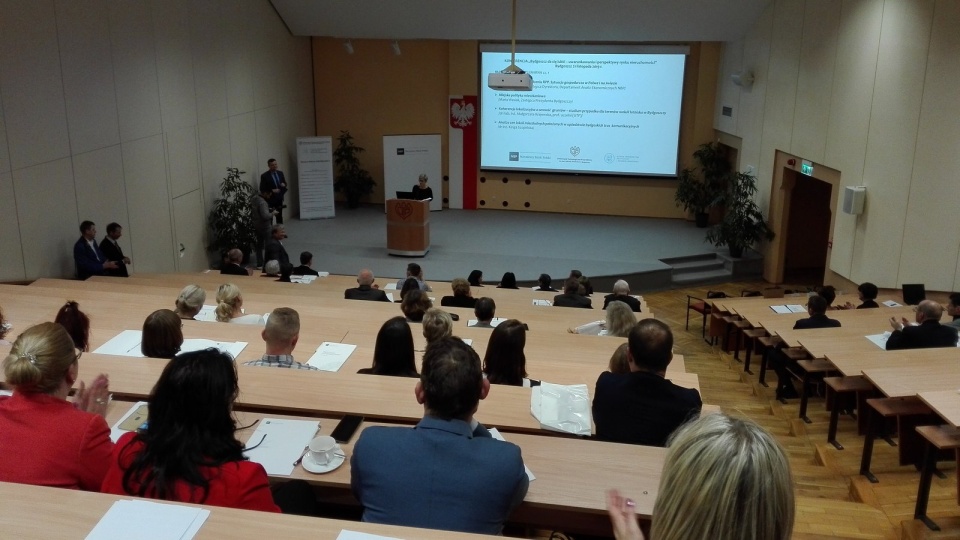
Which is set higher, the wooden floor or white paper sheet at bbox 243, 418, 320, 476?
white paper sheet at bbox 243, 418, 320, 476

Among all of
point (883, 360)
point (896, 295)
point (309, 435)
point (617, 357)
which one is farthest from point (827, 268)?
point (309, 435)

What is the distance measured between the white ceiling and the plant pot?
3.00 m

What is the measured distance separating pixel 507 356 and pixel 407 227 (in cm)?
763

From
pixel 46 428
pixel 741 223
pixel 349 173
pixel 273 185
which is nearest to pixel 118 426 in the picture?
pixel 46 428

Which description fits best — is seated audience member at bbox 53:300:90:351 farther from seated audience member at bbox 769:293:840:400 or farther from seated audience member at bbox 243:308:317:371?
seated audience member at bbox 769:293:840:400

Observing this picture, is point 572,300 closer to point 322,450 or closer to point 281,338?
point 281,338

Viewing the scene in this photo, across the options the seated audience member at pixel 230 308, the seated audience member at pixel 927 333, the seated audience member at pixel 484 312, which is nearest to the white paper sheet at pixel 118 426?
the seated audience member at pixel 230 308

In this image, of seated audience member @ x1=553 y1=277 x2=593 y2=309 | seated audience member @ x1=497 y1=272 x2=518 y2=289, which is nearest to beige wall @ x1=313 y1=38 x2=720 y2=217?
seated audience member @ x1=497 y1=272 x2=518 y2=289

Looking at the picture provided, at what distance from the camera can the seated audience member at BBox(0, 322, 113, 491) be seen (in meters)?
2.25

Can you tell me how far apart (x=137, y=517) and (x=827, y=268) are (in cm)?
1009

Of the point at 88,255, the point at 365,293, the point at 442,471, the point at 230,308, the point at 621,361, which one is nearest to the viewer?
the point at 442,471

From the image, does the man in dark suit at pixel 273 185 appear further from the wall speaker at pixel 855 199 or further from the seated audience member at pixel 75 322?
the wall speaker at pixel 855 199

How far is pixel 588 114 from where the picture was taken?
1371 cm

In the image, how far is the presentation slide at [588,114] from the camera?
13.4m
